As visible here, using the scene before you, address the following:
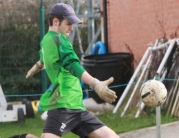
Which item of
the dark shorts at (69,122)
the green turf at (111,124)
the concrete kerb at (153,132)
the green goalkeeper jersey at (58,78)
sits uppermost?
the green goalkeeper jersey at (58,78)

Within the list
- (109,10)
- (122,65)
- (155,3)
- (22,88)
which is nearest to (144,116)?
(122,65)

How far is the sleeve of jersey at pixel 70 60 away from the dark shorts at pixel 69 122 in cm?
58

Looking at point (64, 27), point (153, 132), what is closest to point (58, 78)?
point (64, 27)

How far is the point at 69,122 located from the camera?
19.7ft

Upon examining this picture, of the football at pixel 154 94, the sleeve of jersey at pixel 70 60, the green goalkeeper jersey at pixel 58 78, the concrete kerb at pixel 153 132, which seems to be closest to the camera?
the sleeve of jersey at pixel 70 60

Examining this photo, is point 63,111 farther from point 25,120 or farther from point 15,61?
point 15,61

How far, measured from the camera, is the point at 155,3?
40.0 feet

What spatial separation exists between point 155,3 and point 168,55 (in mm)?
1931

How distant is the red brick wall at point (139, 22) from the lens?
38.5 feet

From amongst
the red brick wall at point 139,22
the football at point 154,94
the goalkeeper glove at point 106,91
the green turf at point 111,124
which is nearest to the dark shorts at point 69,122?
the football at point 154,94

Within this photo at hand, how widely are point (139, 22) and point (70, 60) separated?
7.40 metres

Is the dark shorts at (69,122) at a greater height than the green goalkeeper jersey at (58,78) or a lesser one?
lesser

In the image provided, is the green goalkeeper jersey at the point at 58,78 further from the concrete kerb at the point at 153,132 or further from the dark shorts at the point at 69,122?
the concrete kerb at the point at 153,132

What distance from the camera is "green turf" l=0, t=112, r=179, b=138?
9.62 meters
